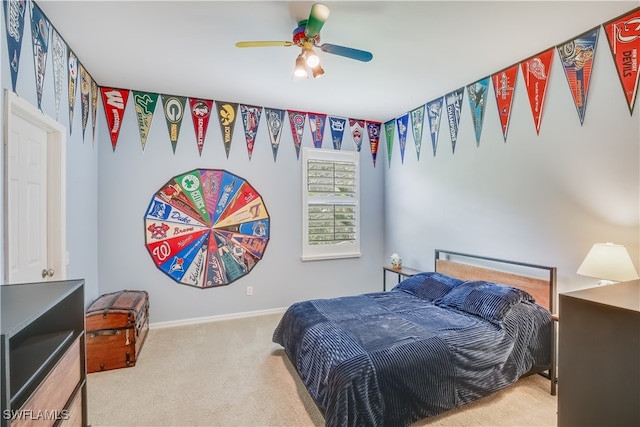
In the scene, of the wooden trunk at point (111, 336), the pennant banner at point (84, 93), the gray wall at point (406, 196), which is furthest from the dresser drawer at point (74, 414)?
the pennant banner at point (84, 93)

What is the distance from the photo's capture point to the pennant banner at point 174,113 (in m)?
3.61

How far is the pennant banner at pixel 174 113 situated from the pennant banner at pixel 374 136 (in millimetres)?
2658

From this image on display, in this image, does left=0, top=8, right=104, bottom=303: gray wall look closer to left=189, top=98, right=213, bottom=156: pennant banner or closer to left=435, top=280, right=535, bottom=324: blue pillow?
left=189, top=98, right=213, bottom=156: pennant banner

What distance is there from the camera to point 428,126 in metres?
3.93

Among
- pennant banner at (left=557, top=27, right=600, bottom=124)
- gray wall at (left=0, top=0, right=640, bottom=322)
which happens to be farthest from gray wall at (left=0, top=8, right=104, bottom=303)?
pennant banner at (left=557, top=27, right=600, bottom=124)

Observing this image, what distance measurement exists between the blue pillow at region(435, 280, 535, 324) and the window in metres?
1.90

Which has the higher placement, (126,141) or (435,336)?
(126,141)

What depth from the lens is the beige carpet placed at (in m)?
2.02

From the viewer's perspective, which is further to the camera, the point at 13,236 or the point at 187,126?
the point at 187,126

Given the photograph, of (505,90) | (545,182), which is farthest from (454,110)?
(545,182)

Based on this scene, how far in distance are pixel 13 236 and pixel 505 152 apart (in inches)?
159

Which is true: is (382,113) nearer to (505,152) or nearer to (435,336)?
(505,152)

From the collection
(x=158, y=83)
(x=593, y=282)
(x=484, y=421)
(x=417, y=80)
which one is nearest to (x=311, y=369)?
(x=484, y=421)

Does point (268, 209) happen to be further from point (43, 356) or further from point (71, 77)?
point (43, 356)
